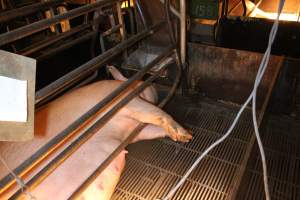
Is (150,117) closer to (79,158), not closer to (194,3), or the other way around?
(79,158)

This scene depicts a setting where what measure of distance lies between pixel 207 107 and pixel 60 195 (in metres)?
1.21

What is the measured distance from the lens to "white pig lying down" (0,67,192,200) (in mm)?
1219

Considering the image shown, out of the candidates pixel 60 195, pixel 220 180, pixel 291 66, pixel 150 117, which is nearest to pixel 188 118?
pixel 150 117

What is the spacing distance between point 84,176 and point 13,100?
61cm

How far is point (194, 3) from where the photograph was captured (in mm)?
2133

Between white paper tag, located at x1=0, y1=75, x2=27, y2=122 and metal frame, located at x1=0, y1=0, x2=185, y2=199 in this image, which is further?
metal frame, located at x1=0, y1=0, x2=185, y2=199

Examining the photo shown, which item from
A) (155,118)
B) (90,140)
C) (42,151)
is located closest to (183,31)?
(155,118)

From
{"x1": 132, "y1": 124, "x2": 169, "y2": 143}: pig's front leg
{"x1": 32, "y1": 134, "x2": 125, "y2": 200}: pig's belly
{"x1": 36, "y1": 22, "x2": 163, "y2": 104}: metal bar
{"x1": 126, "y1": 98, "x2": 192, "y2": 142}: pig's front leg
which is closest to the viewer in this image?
{"x1": 36, "y1": 22, "x2": 163, "y2": 104}: metal bar

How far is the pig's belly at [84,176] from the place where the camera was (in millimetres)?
1203

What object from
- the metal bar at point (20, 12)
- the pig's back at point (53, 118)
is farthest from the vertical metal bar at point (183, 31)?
the metal bar at point (20, 12)

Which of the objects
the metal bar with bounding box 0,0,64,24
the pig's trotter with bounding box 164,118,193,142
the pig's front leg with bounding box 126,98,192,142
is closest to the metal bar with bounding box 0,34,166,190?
the pig's front leg with bounding box 126,98,192,142

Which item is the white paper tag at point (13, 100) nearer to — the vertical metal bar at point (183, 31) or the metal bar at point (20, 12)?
the metal bar at point (20, 12)

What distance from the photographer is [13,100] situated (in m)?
0.79

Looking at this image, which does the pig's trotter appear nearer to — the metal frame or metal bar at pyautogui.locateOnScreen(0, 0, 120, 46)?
the metal frame
